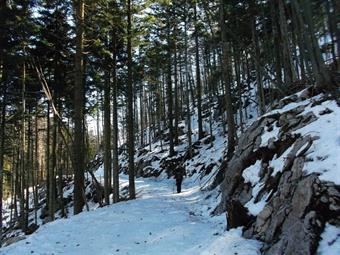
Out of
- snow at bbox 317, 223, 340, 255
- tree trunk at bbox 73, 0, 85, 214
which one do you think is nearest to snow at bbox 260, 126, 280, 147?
snow at bbox 317, 223, 340, 255

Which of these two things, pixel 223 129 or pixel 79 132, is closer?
pixel 79 132

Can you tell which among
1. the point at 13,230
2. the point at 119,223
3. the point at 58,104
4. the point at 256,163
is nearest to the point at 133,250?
the point at 119,223

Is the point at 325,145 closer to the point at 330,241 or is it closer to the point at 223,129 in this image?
the point at 330,241

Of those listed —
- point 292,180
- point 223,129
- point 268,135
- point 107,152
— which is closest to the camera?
point 292,180

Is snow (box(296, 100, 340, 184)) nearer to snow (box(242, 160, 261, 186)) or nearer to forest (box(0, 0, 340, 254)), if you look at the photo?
forest (box(0, 0, 340, 254))

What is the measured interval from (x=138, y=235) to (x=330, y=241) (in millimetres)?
5569

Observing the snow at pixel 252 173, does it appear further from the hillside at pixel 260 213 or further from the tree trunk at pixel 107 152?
the tree trunk at pixel 107 152

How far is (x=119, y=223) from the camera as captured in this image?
1154 centimetres

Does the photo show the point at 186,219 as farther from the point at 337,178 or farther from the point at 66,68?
the point at 66,68

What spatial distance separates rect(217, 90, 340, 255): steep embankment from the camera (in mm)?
6113

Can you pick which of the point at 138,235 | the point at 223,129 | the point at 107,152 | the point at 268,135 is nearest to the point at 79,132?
the point at 138,235

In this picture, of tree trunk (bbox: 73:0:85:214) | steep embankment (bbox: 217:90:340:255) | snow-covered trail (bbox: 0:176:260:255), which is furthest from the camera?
tree trunk (bbox: 73:0:85:214)

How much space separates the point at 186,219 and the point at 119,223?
6.56 ft

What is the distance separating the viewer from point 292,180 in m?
7.48
